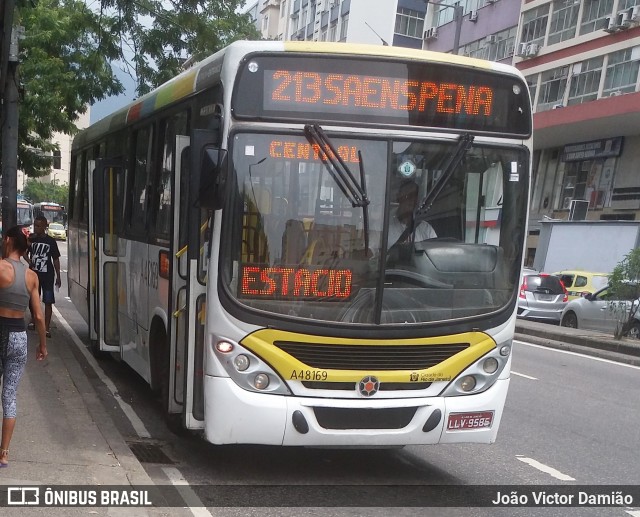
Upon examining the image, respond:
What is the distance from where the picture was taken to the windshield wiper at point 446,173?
5895 millimetres

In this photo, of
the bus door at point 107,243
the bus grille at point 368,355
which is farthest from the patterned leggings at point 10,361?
the bus door at point 107,243

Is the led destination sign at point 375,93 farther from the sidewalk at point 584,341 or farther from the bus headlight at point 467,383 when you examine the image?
the sidewalk at point 584,341

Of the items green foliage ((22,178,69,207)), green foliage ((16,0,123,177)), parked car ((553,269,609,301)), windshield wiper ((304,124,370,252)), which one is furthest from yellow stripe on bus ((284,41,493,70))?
green foliage ((22,178,69,207))

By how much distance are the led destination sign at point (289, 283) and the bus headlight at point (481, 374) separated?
1.14m

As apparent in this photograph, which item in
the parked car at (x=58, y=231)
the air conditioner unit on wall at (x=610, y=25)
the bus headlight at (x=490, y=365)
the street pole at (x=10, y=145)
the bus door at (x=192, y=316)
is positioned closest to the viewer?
the bus door at (x=192, y=316)

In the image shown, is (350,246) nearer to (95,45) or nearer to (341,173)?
(341,173)

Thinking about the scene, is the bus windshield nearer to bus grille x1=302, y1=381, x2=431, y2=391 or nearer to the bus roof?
bus grille x1=302, y1=381, x2=431, y2=391

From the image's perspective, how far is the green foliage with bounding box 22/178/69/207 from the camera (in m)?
115

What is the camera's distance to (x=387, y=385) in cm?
585

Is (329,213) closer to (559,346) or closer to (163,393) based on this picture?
(163,393)

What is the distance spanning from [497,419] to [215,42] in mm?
9740

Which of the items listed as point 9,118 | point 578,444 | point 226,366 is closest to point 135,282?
point 226,366

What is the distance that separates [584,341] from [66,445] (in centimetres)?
1398

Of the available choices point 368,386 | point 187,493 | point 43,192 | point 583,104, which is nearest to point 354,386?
point 368,386
